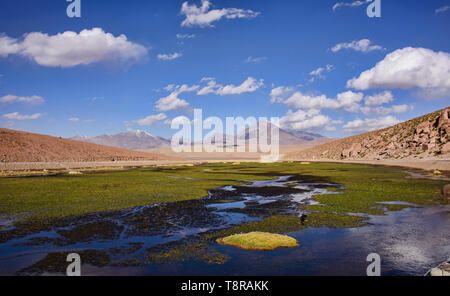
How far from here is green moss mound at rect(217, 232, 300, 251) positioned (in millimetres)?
15062

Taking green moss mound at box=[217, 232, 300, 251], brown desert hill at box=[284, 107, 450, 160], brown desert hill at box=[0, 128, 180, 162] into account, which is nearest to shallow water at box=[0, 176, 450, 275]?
green moss mound at box=[217, 232, 300, 251]

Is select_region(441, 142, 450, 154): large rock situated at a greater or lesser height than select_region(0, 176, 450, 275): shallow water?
greater

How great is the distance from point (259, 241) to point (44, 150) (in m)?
120

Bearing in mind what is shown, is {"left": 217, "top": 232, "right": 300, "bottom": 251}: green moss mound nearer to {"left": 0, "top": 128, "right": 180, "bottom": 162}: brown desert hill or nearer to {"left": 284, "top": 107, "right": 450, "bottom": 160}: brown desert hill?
{"left": 284, "top": 107, "right": 450, "bottom": 160}: brown desert hill

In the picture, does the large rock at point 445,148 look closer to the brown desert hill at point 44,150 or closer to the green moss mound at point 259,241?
the green moss mound at point 259,241

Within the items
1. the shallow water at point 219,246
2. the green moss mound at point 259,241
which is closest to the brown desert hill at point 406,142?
the shallow water at point 219,246

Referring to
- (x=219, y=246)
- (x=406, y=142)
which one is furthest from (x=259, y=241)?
(x=406, y=142)

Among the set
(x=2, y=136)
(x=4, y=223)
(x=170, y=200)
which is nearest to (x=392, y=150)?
(x=170, y=200)

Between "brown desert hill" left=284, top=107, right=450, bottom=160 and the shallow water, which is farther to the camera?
"brown desert hill" left=284, top=107, right=450, bottom=160

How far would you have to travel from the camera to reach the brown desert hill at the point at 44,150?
3979 inches

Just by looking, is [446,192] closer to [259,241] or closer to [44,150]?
[259,241]

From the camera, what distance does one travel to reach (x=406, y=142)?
10400 centimetres

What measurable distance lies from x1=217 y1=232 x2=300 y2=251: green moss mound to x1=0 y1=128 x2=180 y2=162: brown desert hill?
340 feet
